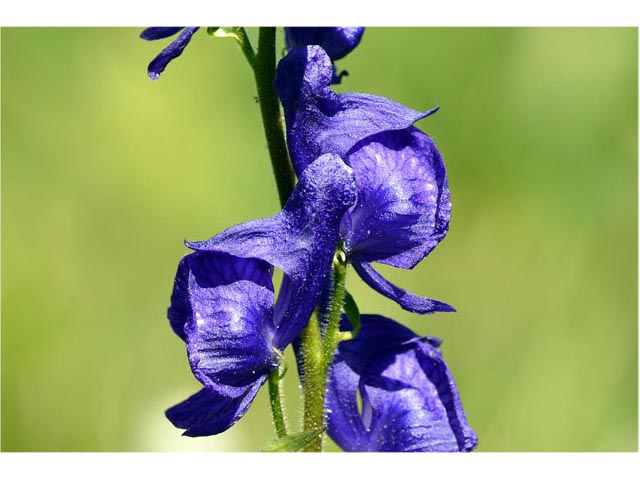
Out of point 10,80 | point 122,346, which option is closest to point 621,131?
point 122,346

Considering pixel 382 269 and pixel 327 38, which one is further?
pixel 382 269

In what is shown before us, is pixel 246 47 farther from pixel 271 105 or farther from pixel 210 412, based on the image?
pixel 210 412

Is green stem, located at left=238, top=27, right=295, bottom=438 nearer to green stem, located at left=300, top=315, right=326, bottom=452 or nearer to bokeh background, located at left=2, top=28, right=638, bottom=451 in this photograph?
green stem, located at left=300, top=315, right=326, bottom=452

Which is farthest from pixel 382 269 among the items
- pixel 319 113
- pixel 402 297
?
pixel 319 113

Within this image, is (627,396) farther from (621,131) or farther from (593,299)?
(621,131)

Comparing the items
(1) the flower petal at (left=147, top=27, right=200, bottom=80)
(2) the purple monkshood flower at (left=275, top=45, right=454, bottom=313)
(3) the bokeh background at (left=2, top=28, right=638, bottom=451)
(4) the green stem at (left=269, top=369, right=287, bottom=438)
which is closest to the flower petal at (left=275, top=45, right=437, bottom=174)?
(2) the purple monkshood flower at (left=275, top=45, right=454, bottom=313)

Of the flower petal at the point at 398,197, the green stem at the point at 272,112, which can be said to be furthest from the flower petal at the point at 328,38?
the flower petal at the point at 398,197
